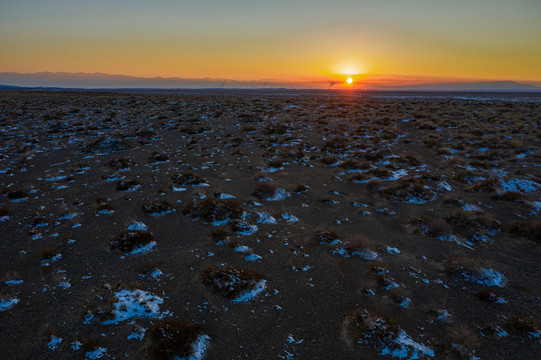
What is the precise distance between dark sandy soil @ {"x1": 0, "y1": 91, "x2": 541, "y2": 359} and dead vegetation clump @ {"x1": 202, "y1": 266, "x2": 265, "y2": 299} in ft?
0.14

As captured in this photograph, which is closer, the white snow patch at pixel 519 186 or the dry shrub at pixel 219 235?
the dry shrub at pixel 219 235

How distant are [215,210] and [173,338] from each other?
6435mm

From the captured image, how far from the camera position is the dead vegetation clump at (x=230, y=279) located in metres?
7.85


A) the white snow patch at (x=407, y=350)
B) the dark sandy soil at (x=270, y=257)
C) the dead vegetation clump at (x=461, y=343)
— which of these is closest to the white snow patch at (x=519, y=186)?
the dark sandy soil at (x=270, y=257)

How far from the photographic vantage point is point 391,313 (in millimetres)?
7199

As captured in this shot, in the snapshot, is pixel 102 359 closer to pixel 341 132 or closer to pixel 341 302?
pixel 341 302

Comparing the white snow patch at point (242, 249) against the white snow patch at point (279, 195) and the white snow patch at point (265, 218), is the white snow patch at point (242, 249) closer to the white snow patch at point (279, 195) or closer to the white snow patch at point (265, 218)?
the white snow patch at point (265, 218)

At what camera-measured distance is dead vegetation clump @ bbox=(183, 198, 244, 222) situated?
39.2 feet

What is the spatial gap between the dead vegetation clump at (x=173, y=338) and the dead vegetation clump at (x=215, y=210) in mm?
5540

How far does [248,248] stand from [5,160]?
20696 mm

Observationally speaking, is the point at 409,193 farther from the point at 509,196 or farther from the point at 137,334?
the point at 137,334

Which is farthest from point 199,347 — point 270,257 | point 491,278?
point 491,278

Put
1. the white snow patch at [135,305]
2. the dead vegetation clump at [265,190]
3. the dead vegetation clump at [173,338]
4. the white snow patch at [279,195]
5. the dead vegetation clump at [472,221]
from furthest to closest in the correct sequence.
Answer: the dead vegetation clump at [265,190]
the white snow patch at [279,195]
the dead vegetation clump at [472,221]
the white snow patch at [135,305]
the dead vegetation clump at [173,338]

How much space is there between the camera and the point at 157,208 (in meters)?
12.5
